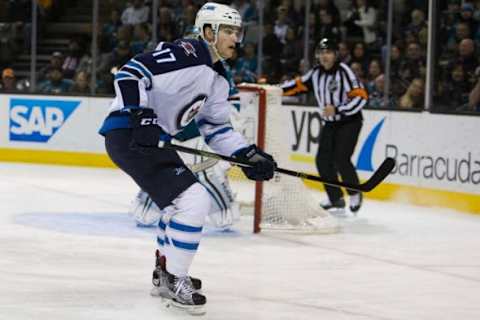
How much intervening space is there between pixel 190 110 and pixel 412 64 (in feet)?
17.5

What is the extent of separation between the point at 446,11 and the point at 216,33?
4817 mm

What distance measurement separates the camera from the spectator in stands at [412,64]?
9711 mm

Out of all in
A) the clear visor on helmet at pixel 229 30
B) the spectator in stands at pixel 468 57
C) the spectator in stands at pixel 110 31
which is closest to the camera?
the clear visor on helmet at pixel 229 30

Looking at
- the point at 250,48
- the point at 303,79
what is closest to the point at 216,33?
the point at 303,79

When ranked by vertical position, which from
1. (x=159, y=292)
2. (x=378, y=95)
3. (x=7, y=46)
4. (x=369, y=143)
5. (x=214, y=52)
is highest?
(x=214, y=52)

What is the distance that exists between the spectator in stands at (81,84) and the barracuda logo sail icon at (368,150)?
3585mm

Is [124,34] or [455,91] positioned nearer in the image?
[455,91]

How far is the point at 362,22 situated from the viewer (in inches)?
424

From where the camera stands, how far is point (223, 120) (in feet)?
16.6

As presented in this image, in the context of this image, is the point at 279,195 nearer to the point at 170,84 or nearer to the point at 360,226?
the point at 360,226

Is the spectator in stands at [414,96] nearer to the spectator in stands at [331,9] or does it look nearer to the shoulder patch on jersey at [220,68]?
the spectator in stands at [331,9]

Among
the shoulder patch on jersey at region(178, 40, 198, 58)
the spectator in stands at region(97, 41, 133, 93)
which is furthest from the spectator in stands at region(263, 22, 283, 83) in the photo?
the shoulder patch on jersey at region(178, 40, 198, 58)

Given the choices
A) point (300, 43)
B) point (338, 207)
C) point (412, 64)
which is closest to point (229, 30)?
point (338, 207)

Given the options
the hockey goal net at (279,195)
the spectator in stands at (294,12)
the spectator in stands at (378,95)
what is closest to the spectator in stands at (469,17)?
the spectator in stands at (378,95)
